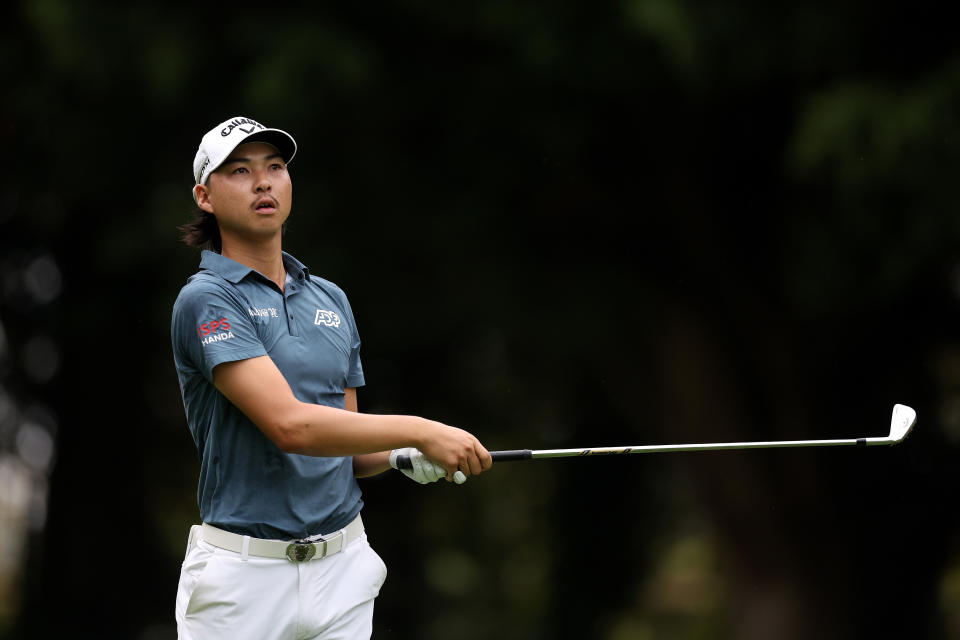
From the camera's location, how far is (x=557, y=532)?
15.3 metres

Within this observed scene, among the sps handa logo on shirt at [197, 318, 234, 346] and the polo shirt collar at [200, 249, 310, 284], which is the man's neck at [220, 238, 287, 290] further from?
the sps handa logo on shirt at [197, 318, 234, 346]

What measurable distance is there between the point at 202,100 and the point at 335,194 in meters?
1.17

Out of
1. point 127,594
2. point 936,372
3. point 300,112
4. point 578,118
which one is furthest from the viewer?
point 127,594

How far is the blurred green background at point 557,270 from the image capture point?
9.83 metres

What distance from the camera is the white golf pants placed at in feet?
13.2

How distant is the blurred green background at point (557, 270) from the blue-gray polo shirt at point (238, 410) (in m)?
5.41

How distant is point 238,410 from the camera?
4.12 meters

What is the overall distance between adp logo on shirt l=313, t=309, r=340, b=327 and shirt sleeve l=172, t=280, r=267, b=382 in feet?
0.79

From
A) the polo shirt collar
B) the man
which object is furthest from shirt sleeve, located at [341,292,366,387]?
the polo shirt collar

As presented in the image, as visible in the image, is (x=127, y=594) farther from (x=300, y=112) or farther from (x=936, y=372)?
(x=936, y=372)

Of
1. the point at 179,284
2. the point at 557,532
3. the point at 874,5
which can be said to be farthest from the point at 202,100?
the point at 557,532

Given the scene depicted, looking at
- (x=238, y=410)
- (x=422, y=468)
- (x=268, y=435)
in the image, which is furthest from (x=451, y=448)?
(x=238, y=410)

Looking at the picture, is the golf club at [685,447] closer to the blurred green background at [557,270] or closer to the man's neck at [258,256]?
the man's neck at [258,256]

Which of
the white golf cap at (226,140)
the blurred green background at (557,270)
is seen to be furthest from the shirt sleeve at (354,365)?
the blurred green background at (557,270)
